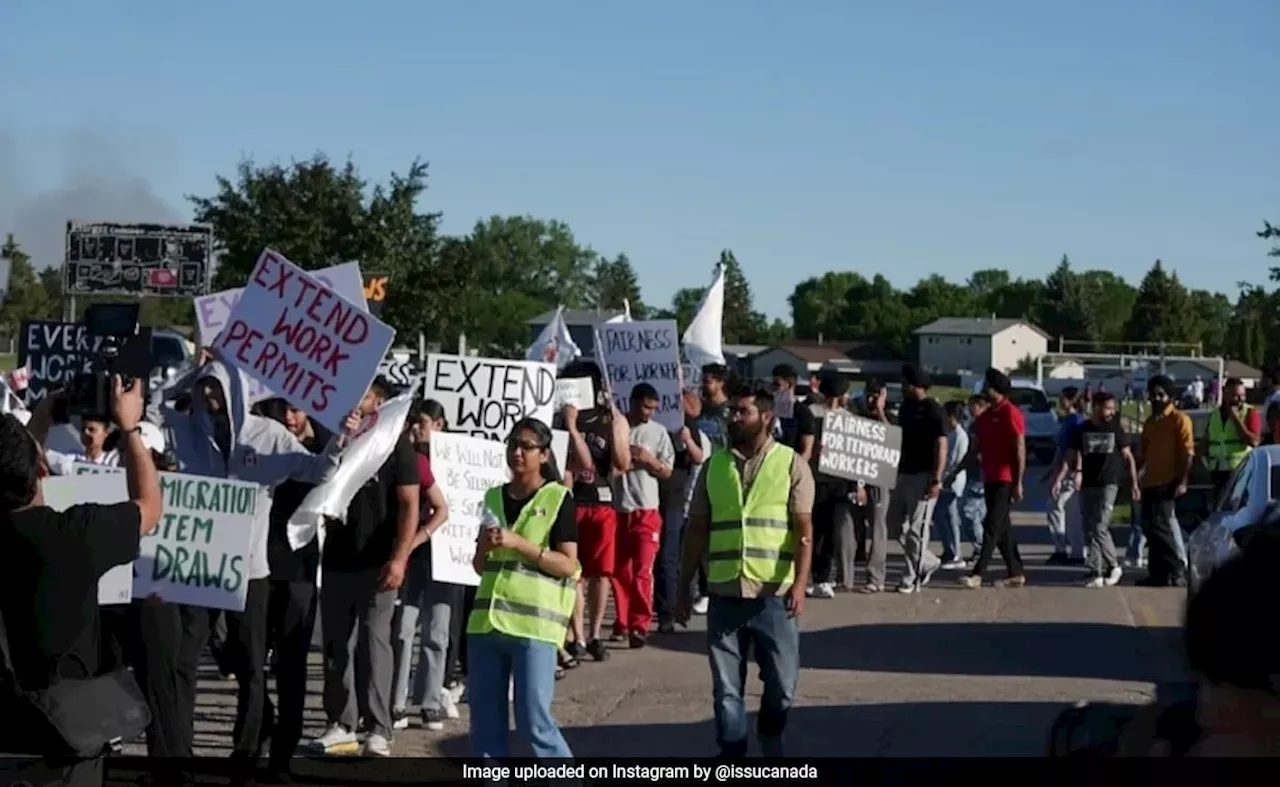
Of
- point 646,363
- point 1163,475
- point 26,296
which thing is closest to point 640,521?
point 646,363

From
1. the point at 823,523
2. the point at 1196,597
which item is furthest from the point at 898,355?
the point at 1196,597

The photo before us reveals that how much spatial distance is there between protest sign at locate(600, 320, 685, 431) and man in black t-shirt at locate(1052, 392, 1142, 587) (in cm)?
459

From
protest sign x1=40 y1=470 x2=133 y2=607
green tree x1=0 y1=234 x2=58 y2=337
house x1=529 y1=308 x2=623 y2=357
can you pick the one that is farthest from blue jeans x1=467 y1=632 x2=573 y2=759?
house x1=529 y1=308 x2=623 y2=357

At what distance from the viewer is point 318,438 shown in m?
10.2

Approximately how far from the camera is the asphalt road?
10.1 metres

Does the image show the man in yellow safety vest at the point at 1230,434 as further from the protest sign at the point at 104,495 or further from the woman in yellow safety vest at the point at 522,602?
the protest sign at the point at 104,495

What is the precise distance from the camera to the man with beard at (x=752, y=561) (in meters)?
8.38

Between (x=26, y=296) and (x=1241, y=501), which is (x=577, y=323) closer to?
(x=26, y=296)

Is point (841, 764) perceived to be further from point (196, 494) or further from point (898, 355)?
point (898, 355)

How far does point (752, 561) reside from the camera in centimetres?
848

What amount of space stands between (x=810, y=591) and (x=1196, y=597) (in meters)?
13.6

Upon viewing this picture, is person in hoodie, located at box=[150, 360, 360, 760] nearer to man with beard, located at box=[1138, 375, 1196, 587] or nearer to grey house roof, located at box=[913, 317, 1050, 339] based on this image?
man with beard, located at box=[1138, 375, 1196, 587]

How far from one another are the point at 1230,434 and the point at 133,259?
827 inches

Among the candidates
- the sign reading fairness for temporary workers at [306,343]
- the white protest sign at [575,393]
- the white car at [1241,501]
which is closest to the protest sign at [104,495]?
the sign reading fairness for temporary workers at [306,343]
